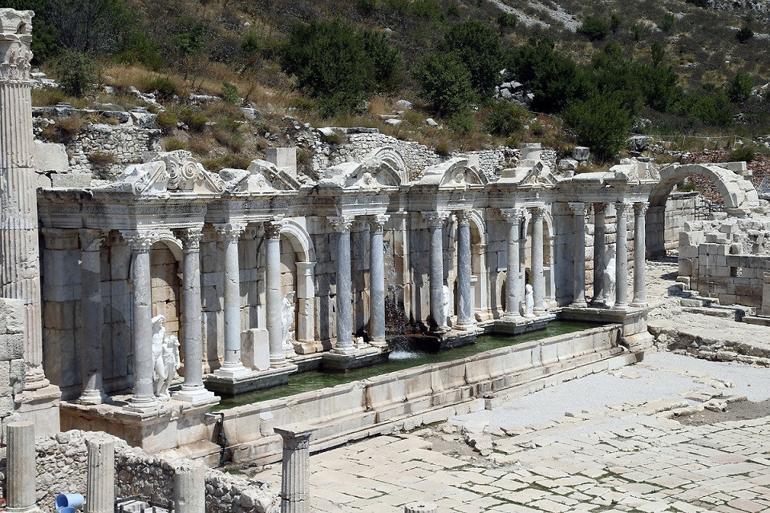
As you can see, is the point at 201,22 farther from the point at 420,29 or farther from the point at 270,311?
the point at 270,311

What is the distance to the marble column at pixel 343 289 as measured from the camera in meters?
21.8

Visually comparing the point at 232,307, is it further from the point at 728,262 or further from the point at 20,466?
the point at 728,262

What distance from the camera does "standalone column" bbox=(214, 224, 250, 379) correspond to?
62.7ft

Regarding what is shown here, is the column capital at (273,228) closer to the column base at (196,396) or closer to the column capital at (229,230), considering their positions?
the column capital at (229,230)

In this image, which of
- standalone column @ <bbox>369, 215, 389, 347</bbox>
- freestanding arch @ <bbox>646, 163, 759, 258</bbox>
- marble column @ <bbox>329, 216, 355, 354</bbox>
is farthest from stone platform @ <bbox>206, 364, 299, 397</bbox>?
freestanding arch @ <bbox>646, 163, 759, 258</bbox>

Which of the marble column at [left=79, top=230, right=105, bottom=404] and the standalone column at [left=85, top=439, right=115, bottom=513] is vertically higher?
the marble column at [left=79, top=230, right=105, bottom=404]

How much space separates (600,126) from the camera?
4028 centimetres

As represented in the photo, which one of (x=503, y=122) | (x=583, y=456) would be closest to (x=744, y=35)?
(x=503, y=122)

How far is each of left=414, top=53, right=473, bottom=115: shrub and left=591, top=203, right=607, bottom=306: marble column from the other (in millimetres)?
10197

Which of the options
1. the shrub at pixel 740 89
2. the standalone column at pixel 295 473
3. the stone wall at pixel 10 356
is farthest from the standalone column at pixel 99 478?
the shrub at pixel 740 89

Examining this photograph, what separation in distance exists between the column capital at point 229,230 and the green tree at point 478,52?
2635cm

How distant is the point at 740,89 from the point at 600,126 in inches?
1109

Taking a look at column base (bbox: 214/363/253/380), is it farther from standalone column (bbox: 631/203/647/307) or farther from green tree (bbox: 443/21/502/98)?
green tree (bbox: 443/21/502/98)

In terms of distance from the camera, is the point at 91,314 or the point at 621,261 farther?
the point at 621,261
